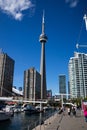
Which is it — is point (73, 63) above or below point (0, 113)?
above

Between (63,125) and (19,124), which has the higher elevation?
(63,125)

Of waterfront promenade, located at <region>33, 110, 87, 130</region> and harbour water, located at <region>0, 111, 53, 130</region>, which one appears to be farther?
harbour water, located at <region>0, 111, 53, 130</region>

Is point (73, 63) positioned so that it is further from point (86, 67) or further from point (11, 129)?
point (11, 129)

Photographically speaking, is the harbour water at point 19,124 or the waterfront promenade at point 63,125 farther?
the harbour water at point 19,124

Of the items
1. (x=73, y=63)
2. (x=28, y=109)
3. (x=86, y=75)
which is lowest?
(x=28, y=109)

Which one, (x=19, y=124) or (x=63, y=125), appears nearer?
(x=63, y=125)

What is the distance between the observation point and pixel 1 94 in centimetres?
18550

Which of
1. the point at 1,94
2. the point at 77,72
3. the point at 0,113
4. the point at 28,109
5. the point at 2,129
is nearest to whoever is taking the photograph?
the point at 2,129

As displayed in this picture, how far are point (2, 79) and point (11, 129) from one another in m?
161

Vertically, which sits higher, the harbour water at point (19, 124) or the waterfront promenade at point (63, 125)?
the waterfront promenade at point (63, 125)

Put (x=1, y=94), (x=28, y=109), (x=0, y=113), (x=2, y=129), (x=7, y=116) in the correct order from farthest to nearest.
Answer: (x=1, y=94)
(x=28, y=109)
(x=7, y=116)
(x=0, y=113)
(x=2, y=129)

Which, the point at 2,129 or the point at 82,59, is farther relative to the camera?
the point at 82,59

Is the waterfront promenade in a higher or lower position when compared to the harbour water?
higher

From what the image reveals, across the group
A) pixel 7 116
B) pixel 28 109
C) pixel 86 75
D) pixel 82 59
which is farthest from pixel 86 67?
pixel 7 116
